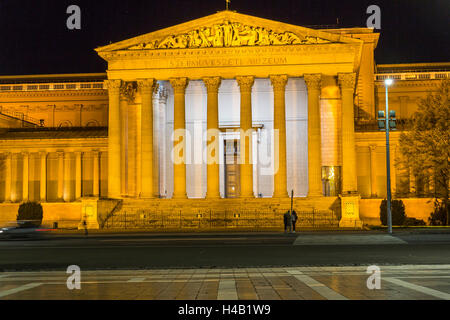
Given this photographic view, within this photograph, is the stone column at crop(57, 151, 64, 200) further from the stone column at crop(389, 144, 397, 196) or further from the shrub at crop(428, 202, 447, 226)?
the shrub at crop(428, 202, 447, 226)

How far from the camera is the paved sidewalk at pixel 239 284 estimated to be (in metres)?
13.3

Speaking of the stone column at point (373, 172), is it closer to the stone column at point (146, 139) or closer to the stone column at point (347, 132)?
the stone column at point (347, 132)

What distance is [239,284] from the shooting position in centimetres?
1548

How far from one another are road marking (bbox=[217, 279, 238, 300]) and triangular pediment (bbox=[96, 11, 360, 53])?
44.4m

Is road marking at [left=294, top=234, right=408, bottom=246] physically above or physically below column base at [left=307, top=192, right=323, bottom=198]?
below

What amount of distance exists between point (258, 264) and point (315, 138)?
37.3 meters

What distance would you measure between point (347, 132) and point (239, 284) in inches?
1741

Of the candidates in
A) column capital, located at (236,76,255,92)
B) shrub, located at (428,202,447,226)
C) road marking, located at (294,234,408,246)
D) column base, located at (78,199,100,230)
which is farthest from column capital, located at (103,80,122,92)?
shrub, located at (428,202,447,226)

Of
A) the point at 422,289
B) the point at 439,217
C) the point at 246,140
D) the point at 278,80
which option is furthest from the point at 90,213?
the point at 422,289

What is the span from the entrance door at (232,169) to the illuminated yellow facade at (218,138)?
132 millimetres

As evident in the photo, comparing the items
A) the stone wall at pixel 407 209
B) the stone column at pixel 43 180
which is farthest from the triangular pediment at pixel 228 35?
the stone column at pixel 43 180

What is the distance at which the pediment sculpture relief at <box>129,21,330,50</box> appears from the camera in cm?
5772
